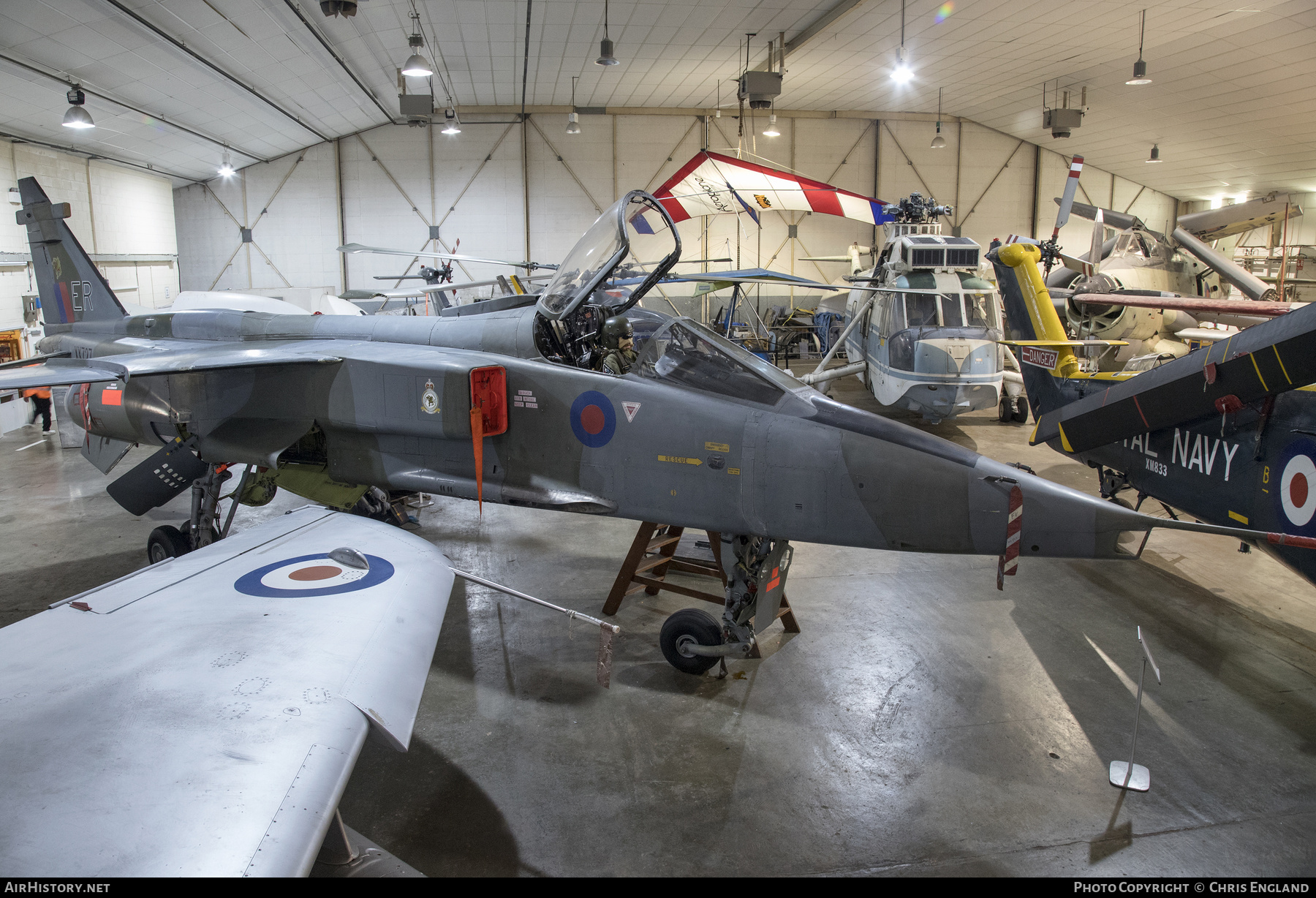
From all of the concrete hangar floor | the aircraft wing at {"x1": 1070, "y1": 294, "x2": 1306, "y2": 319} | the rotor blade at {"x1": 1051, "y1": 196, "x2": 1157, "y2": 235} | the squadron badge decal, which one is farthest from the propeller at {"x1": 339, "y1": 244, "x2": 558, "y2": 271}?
the aircraft wing at {"x1": 1070, "y1": 294, "x2": 1306, "y2": 319}

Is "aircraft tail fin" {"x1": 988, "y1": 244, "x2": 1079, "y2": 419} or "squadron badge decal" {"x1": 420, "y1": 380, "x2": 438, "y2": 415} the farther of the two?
"aircraft tail fin" {"x1": 988, "y1": 244, "x2": 1079, "y2": 419}

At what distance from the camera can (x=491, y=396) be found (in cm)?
507

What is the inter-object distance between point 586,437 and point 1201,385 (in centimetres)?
436

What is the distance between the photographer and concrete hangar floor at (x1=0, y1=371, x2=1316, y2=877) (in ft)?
11.3

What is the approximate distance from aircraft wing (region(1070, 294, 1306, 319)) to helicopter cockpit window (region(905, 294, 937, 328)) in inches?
175

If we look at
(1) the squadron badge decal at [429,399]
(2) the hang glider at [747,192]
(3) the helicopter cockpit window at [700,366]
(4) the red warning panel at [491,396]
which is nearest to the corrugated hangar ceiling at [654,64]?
(2) the hang glider at [747,192]

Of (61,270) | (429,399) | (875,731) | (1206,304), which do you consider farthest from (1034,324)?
(61,270)

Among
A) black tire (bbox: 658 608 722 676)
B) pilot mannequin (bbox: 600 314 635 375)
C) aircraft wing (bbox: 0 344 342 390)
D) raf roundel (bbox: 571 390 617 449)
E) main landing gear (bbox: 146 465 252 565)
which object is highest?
pilot mannequin (bbox: 600 314 635 375)

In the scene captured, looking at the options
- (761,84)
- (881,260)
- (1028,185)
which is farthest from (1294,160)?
(761,84)

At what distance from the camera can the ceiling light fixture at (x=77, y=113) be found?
1084 cm

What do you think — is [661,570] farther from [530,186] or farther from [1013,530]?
A: [530,186]

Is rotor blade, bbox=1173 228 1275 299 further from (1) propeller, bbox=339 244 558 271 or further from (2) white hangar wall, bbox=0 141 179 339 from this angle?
(2) white hangar wall, bbox=0 141 179 339

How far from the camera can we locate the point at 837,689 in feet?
16.1
